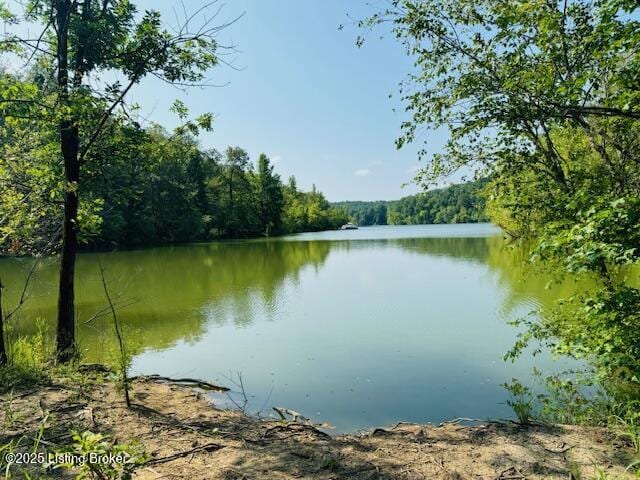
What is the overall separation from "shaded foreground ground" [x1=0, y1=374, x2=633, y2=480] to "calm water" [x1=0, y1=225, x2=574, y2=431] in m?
1.06

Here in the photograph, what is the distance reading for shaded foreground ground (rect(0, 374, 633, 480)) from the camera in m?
2.80

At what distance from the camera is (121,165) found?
20.0 feet

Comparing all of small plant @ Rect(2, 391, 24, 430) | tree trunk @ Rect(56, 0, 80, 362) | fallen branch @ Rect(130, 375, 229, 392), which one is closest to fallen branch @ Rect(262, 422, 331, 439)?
small plant @ Rect(2, 391, 24, 430)

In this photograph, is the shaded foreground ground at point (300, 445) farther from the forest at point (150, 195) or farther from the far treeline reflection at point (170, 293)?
the forest at point (150, 195)

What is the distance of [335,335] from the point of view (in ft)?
30.6

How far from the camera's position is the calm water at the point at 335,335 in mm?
5809

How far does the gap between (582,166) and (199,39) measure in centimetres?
481

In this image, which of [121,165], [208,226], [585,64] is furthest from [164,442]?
[208,226]

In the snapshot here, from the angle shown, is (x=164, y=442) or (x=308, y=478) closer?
(x=308, y=478)

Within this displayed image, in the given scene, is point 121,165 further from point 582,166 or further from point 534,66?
point 582,166

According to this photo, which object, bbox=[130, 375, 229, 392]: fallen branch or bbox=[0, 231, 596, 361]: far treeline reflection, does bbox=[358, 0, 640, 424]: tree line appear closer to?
bbox=[0, 231, 596, 361]: far treeline reflection

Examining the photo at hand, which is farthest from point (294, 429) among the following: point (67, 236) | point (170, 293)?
point (170, 293)

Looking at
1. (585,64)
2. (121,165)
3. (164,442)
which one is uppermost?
(585,64)

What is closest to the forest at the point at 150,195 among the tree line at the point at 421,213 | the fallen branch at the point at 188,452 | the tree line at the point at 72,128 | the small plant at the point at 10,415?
the tree line at the point at 72,128
